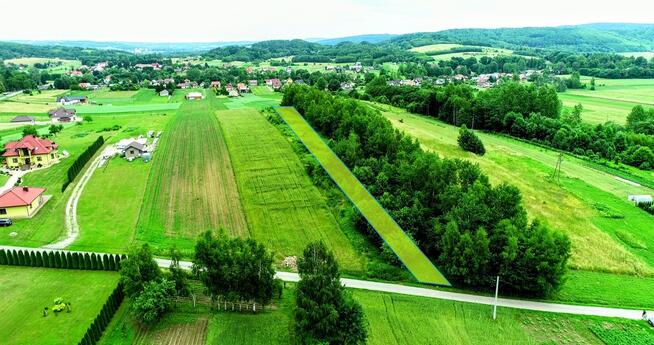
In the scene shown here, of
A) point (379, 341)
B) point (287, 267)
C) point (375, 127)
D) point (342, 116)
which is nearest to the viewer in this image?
point (379, 341)

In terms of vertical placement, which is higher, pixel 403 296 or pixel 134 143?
pixel 134 143

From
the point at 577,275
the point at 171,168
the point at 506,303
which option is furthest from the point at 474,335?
the point at 171,168

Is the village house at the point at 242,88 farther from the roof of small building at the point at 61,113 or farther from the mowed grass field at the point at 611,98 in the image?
the mowed grass field at the point at 611,98

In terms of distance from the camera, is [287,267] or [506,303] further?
[287,267]

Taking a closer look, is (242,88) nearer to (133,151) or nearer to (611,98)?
(133,151)

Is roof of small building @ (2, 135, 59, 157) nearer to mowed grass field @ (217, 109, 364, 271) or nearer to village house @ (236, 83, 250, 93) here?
mowed grass field @ (217, 109, 364, 271)

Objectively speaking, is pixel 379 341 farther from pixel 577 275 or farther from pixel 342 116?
pixel 342 116

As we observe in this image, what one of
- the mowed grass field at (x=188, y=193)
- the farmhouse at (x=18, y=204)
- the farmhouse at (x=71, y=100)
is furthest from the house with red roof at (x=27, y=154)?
the farmhouse at (x=71, y=100)
